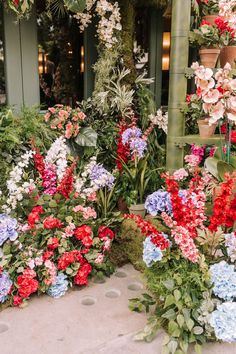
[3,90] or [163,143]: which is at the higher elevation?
[3,90]

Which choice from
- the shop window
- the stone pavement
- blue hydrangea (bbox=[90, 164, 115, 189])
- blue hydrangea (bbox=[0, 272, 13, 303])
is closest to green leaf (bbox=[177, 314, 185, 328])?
the stone pavement

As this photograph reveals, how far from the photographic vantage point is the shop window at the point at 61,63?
511 centimetres

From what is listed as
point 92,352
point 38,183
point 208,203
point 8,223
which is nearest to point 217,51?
point 208,203

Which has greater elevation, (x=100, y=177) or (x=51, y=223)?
(x=100, y=177)

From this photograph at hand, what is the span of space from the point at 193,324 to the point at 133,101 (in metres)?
3.25

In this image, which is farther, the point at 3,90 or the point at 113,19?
the point at 3,90

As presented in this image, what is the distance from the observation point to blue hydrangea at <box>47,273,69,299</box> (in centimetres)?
273

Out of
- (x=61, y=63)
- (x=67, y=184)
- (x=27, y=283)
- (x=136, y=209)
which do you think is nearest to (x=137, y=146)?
(x=136, y=209)

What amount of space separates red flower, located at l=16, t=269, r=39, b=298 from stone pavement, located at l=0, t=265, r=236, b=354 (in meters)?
0.13

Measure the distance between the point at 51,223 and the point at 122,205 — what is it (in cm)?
120

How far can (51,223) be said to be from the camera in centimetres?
274

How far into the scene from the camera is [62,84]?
533 centimetres

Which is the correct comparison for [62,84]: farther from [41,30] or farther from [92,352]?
[92,352]

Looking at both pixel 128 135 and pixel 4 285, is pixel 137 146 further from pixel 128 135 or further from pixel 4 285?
pixel 4 285
